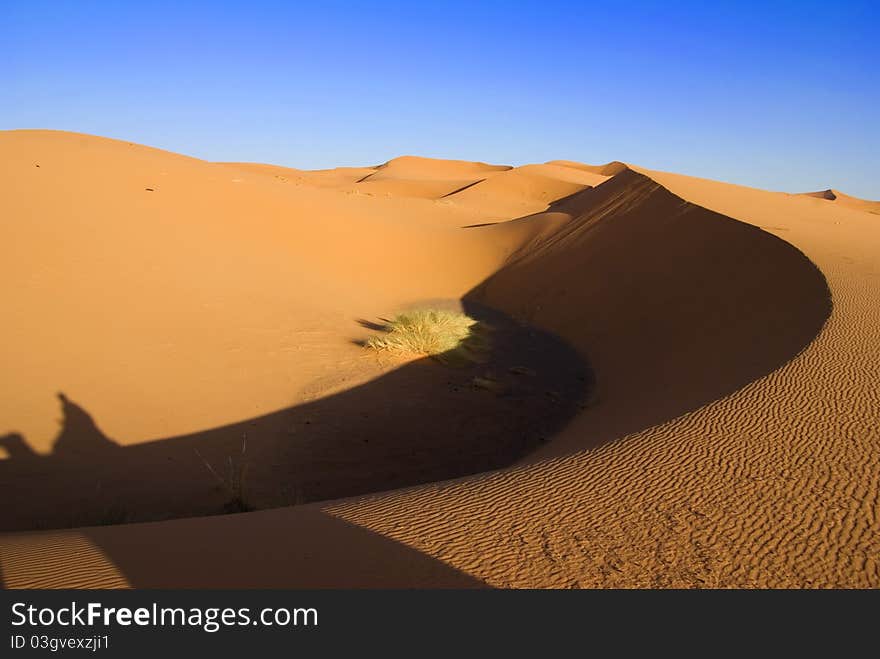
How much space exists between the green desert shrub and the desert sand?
1.09ft

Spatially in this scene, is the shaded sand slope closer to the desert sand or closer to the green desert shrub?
the desert sand

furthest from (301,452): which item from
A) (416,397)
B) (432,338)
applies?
(432,338)

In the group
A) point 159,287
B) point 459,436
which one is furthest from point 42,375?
point 459,436

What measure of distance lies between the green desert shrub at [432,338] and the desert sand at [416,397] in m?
0.33

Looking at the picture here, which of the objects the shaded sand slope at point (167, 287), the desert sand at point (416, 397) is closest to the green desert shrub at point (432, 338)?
the desert sand at point (416, 397)

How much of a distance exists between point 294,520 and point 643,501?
2042mm

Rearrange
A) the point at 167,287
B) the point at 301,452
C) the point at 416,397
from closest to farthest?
the point at 301,452
the point at 416,397
the point at 167,287

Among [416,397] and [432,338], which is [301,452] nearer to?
[416,397]

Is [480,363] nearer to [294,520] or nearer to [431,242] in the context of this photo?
[294,520]

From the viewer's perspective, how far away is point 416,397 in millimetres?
8219

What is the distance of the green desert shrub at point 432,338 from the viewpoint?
9609 millimetres

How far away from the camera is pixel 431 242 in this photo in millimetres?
19391

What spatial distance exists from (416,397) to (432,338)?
6.12ft

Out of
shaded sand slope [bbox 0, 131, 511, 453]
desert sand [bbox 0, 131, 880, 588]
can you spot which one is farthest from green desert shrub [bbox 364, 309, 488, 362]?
shaded sand slope [bbox 0, 131, 511, 453]
